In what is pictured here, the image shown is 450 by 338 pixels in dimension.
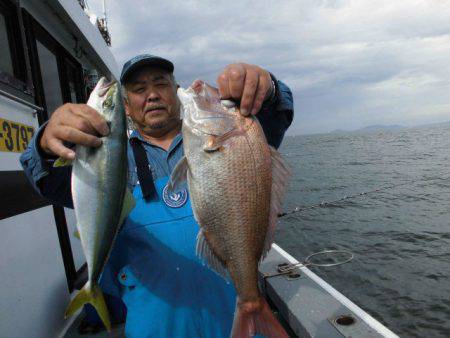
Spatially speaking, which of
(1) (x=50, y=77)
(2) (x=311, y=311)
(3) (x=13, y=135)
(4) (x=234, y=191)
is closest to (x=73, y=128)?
(4) (x=234, y=191)

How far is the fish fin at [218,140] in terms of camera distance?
5.69ft

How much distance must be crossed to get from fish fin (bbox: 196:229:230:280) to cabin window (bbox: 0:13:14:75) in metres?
2.64

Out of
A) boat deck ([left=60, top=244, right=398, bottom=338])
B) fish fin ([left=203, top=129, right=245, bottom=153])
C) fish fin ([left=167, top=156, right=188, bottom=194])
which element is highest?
fish fin ([left=203, top=129, right=245, bottom=153])

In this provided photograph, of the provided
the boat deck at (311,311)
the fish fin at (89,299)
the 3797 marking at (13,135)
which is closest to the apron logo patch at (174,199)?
the fish fin at (89,299)

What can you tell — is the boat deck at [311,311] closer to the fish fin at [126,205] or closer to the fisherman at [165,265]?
the fisherman at [165,265]

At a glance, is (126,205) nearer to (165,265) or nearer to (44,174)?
(44,174)

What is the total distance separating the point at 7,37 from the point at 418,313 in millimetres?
7857

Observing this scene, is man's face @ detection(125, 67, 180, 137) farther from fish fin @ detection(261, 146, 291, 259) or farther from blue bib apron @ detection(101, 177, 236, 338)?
fish fin @ detection(261, 146, 291, 259)

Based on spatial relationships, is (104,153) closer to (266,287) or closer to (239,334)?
(239,334)

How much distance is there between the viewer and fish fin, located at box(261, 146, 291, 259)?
5.88 feet

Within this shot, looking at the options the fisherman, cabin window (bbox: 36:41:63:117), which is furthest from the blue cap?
cabin window (bbox: 36:41:63:117)

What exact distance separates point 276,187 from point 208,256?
18.7 inches

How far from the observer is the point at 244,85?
175cm

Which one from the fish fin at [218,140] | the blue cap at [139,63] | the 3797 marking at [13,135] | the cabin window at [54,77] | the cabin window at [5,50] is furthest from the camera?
the cabin window at [54,77]
